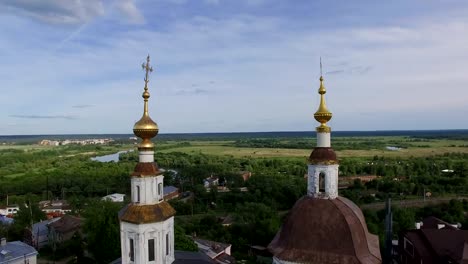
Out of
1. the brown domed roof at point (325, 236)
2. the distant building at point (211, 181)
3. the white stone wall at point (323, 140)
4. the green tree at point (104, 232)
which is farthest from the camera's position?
the distant building at point (211, 181)

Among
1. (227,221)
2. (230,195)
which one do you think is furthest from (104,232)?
(230,195)

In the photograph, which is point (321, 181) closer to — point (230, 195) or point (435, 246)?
point (435, 246)

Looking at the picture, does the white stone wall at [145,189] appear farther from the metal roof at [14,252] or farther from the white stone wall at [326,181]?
the metal roof at [14,252]

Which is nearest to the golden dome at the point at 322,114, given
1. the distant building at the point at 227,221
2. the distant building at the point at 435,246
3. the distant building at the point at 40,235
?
the distant building at the point at 435,246

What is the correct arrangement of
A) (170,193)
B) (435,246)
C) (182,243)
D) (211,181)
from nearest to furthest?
(435,246), (182,243), (170,193), (211,181)

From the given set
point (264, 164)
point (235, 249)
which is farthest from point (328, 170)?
point (264, 164)

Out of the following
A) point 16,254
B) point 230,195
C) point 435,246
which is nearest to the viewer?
point 435,246

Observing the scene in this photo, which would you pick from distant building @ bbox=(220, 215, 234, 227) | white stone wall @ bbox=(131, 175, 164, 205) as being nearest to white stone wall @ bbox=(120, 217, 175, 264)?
white stone wall @ bbox=(131, 175, 164, 205)
